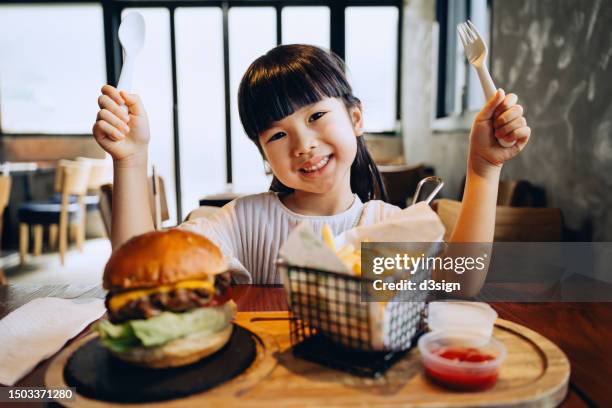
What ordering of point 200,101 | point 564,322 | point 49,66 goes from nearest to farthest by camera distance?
1. point 564,322
2. point 49,66
3. point 200,101

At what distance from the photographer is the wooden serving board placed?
0.62 metres

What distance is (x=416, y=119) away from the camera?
601 centimetres

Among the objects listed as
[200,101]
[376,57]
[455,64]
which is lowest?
[200,101]

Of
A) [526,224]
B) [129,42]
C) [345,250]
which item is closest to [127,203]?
[129,42]

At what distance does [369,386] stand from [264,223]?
32.5 inches

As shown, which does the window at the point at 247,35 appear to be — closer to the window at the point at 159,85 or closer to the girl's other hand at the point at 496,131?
the window at the point at 159,85

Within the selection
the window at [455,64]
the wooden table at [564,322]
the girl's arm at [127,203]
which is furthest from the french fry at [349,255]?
the window at [455,64]

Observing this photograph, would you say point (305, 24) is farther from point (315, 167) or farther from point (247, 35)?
point (315, 167)

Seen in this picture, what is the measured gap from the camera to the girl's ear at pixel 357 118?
1350 millimetres

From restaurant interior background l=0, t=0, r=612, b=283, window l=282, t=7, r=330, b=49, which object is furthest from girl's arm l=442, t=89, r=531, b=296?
window l=282, t=7, r=330, b=49

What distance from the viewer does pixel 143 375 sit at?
0.68m

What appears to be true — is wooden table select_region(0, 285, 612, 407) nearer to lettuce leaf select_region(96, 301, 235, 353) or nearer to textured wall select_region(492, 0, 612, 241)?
lettuce leaf select_region(96, 301, 235, 353)

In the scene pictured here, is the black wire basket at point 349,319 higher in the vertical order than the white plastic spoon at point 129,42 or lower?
lower

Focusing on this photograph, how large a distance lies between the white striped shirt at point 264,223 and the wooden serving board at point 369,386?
2.09 ft
